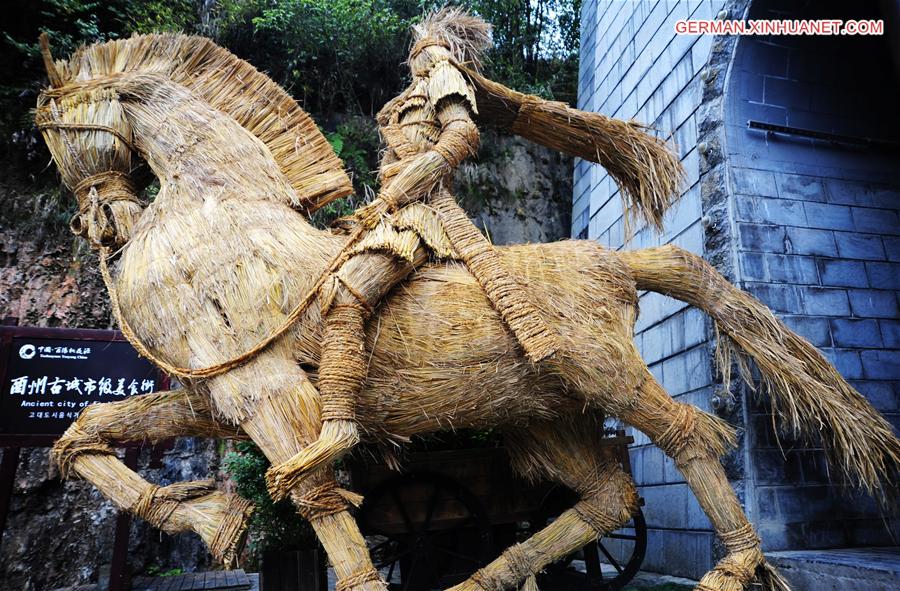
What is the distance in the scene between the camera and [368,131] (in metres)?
7.25

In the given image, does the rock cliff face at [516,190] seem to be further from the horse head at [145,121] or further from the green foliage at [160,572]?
the green foliage at [160,572]

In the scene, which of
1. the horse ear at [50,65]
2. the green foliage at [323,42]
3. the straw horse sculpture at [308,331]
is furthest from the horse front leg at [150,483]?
the green foliage at [323,42]

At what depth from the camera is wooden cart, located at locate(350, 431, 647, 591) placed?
3346 mm

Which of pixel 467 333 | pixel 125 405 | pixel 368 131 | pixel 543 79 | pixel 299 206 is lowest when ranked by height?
pixel 125 405

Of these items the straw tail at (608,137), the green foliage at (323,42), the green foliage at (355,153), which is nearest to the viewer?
the straw tail at (608,137)

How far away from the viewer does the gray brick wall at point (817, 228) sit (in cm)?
355

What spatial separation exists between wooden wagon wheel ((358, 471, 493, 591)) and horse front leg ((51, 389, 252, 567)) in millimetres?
1133

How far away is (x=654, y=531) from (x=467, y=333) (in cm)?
295

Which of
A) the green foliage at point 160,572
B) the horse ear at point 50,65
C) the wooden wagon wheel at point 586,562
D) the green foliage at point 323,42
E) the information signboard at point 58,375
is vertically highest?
the green foliage at point 323,42

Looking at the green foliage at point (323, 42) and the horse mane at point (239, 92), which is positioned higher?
the green foliage at point (323, 42)

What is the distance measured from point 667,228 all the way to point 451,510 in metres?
2.81

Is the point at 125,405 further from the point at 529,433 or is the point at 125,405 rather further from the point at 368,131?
the point at 368,131

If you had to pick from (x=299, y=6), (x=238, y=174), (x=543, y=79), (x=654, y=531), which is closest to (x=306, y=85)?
(x=299, y=6)

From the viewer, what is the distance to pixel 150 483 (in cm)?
239
